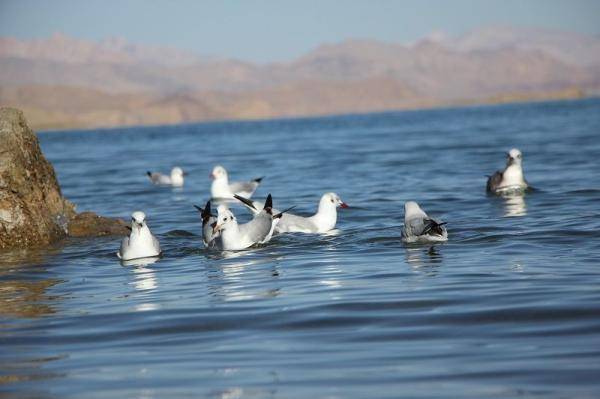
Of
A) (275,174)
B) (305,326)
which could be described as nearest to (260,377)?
(305,326)

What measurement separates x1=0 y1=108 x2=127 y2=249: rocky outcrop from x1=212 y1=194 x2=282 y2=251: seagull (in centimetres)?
302

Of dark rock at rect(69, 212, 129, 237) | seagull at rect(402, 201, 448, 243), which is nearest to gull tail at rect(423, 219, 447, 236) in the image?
seagull at rect(402, 201, 448, 243)

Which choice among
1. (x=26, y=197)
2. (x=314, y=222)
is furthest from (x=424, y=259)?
(x=26, y=197)

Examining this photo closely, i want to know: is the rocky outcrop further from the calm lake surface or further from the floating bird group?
the floating bird group

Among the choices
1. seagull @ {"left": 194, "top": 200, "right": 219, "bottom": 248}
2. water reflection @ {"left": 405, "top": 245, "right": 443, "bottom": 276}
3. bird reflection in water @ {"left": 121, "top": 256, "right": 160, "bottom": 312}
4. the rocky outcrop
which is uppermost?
the rocky outcrop

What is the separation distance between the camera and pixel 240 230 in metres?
14.2

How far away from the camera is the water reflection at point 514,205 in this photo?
16875 millimetres

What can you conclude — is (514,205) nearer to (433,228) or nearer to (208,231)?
(433,228)

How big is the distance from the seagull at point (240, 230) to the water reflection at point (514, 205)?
4372mm

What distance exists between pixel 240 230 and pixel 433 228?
2.74 m

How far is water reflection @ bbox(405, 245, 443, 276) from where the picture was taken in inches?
440

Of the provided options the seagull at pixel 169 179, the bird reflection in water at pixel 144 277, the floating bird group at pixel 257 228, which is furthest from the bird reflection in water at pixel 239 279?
the seagull at pixel 169 179

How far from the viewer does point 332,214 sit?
632 inches

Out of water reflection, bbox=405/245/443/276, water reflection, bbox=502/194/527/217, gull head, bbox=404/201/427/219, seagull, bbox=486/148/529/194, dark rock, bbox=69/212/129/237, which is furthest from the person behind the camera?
seagull, bbox=486/148/529/194
